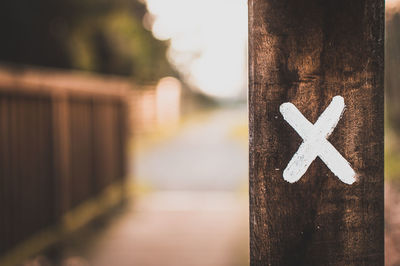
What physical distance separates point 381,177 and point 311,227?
0.28m

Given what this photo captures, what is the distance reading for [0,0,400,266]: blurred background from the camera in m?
4.97

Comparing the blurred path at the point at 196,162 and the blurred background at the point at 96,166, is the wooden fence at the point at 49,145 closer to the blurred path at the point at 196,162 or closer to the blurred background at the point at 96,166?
the blurred background at the point at 96,166

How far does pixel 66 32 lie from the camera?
9.21 m

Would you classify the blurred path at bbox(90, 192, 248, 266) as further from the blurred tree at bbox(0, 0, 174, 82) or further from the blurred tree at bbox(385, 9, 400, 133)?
the blurred tree at bbox(0, 0, 174, 82)

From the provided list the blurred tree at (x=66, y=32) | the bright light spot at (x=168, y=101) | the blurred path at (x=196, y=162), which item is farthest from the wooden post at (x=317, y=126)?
the bright light spot at (x=168, y=101)

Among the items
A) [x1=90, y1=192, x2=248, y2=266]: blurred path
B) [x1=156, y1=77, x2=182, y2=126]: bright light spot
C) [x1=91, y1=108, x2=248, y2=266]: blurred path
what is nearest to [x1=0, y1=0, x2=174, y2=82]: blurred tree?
[x1=91, y1=108, x2=248, y2=266]: blurred path

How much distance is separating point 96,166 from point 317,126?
6.39 meters

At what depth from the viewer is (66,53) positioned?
873cm

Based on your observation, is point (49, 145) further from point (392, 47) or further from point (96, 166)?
point (392, 47)

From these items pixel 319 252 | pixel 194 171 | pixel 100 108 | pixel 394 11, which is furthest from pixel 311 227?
pixel 194 171

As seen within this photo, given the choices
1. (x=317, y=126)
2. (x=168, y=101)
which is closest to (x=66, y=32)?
(x=317, y=126)

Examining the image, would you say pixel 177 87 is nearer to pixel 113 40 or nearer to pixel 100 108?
pixel 113 40

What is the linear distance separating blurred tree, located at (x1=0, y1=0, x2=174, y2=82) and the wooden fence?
160 cm

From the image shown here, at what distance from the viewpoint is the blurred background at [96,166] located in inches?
196
